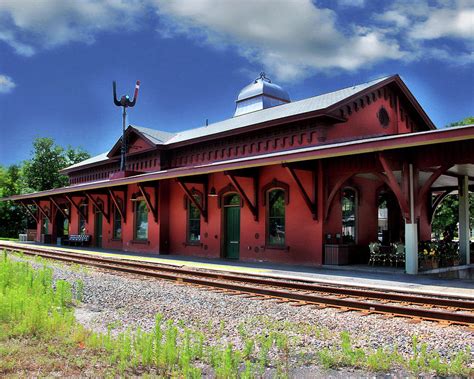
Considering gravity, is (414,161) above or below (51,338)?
above

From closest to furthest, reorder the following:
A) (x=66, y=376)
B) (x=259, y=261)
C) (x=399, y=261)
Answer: (x=66, y=376), (x=399, y=261), (x=259, y=261)

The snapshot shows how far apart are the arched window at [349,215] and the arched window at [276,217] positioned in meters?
2.10

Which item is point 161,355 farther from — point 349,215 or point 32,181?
point 32,181

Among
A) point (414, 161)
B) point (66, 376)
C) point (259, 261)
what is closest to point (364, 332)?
point (66, 376)

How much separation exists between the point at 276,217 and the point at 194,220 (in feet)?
17.3

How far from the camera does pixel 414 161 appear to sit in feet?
43.2

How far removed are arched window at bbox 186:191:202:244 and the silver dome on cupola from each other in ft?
30.8

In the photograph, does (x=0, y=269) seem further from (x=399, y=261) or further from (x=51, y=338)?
(x=399, y=261)

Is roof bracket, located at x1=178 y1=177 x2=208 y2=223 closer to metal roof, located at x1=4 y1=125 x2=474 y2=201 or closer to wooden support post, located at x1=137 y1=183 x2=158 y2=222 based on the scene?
metal roof, located at x1=4 y1=125 x2=474 y2=201

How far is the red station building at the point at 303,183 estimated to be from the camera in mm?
13211

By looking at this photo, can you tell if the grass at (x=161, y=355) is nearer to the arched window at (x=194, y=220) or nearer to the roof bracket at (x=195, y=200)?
the roof bracket at (x=195, y=200)

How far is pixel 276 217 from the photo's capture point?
17.3 meters

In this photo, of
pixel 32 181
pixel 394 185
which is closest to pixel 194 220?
pixel 394 185

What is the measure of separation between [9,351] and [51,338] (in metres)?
0.73
